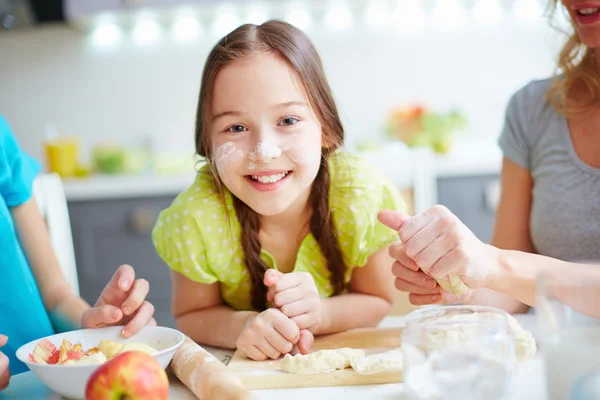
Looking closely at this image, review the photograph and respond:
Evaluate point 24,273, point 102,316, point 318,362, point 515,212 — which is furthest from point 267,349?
point 515,212

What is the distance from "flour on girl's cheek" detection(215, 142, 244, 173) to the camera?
1.07 m

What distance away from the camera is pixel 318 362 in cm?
85

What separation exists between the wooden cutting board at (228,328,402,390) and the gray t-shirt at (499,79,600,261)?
409 millimetres

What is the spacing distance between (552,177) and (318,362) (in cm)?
67

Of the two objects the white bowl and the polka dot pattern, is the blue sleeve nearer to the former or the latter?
the polka dot pattern

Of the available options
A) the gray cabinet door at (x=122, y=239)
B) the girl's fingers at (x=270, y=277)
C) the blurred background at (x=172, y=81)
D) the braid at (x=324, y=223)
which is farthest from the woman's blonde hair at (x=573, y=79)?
the gray cabinet door at (x=122, y=239)

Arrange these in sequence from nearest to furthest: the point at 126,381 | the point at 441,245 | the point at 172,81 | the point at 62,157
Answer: the point at 126,381 < the point at 441,245 < the point at 62,157 < the point at 172,81

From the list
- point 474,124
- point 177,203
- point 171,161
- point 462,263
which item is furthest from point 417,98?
point 462,263

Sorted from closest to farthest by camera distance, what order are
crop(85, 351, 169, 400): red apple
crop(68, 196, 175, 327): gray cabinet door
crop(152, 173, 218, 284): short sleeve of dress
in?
crop(85, 351, 169, 400): red apple
crop(152, 173, 218, 284): short sleeve of dress
crop(68, 196, 175, 327): gray cabinet door

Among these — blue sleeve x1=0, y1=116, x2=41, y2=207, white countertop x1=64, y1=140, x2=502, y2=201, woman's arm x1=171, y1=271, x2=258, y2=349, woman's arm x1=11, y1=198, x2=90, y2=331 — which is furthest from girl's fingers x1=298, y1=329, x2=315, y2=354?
white countertop x1=64, y1=140, x2=502, y2=201

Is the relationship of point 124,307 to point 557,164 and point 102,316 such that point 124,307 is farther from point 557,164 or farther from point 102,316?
point 557,164

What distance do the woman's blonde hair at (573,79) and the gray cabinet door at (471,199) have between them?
1.32 m

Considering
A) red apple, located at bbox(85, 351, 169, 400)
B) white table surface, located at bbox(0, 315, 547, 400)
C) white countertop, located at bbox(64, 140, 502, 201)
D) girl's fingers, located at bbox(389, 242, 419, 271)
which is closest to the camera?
red apple, located at bbox(85, 351, 169, 400)

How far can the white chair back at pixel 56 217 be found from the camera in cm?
143
